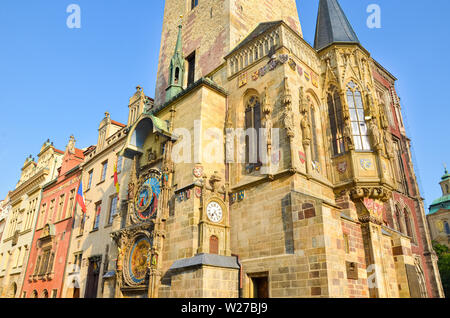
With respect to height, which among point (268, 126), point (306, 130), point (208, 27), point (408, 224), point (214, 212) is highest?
point (208, 27)

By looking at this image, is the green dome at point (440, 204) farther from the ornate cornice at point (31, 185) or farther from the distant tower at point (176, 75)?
the ornate cornice at point (31, 185)

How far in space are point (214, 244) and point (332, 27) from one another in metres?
12.4

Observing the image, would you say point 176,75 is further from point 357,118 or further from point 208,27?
point 357,118

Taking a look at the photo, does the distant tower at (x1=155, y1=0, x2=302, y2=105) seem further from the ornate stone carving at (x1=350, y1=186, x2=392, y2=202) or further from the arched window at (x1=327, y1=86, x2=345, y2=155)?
the ornate stone carving at (x1=350, y1=186, x2=392, y2=202)

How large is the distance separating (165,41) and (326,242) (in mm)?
20111

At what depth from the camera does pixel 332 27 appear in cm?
1747

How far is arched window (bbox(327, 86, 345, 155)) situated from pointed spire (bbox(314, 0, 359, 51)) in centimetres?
272

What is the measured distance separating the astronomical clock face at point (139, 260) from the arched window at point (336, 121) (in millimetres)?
9394

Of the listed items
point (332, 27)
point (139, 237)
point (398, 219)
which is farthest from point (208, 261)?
point (332, 27)

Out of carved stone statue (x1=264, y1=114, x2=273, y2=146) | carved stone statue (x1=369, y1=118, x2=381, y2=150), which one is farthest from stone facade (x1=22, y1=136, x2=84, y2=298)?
carved stone statue (x1=369, y1=118, x2=381, y2=150)

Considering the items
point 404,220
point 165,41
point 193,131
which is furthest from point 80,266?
point 404,220

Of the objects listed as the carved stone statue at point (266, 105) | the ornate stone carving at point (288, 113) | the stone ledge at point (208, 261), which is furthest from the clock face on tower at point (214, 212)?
the carved stone statue at point (266, 105)

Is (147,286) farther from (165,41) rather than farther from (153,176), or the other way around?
(165,41)

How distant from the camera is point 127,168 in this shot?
67.8 feet
